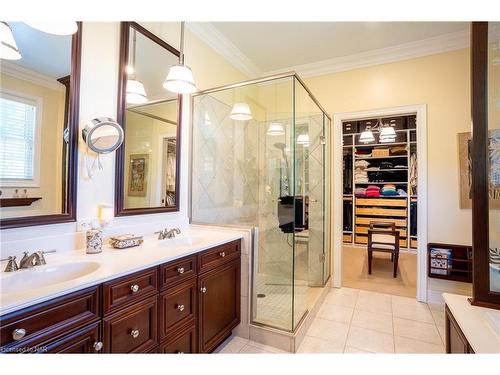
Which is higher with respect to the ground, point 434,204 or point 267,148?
point 267,148

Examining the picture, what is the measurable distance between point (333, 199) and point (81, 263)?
2.70 m

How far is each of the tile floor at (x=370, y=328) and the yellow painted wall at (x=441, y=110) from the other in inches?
32.5

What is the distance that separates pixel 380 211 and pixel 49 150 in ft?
17.6

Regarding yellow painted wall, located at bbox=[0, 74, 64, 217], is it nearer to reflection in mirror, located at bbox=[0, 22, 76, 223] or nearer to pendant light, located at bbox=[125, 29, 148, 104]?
reflection in mirror, located at bbox=[0, 22, 76, 223]

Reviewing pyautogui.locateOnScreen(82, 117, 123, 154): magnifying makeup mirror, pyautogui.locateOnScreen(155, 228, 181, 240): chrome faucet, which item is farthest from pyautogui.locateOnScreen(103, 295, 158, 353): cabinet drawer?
pyautogui.locateOnScreen(82, 117, 123, 154): magnifying makeup mirror

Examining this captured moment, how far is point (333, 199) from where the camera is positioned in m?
3.12

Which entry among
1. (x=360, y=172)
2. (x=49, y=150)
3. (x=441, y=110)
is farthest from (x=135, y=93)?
(x=360, y=172)

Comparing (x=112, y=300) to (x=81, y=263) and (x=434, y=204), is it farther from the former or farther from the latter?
(x=434, y=204)

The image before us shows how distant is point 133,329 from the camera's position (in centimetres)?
115

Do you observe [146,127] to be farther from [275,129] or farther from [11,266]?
[275,129]

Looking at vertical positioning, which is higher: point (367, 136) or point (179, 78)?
point (367, 136)

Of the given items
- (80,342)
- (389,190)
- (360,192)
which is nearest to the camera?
(80,342)
